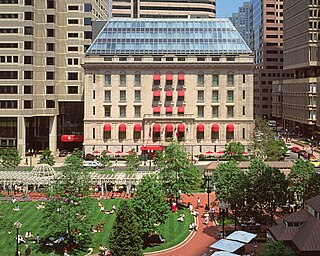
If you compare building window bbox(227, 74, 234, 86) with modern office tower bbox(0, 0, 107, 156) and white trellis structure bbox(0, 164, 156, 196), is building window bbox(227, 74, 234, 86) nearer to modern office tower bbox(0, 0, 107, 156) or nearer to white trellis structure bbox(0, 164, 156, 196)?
modern office tower bbox(0, 0, 107, 156)

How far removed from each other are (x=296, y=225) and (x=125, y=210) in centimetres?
1507

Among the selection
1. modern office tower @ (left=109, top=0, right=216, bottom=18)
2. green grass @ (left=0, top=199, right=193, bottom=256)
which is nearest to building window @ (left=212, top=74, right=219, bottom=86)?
green grass @ (left=0, top=199, right=193, bottom=256)

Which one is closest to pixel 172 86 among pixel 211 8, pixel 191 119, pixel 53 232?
pixel 191 119

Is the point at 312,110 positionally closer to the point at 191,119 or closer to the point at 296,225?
the point at 191,119

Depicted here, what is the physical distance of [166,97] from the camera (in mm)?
110188

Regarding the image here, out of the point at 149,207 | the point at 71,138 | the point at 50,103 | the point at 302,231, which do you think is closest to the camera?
the point at 302,231

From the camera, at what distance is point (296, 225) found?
159ft

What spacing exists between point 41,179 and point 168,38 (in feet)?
157

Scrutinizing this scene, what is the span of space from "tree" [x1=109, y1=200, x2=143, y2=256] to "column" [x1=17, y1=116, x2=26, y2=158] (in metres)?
68.7

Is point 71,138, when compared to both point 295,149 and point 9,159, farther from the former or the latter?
point 295,149

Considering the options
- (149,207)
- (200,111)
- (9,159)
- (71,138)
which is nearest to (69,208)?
(149,207)

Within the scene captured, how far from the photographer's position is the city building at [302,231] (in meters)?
43.6

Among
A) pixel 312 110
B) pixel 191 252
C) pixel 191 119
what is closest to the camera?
pixel 191 252

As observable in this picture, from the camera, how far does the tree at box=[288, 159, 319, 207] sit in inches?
2281
